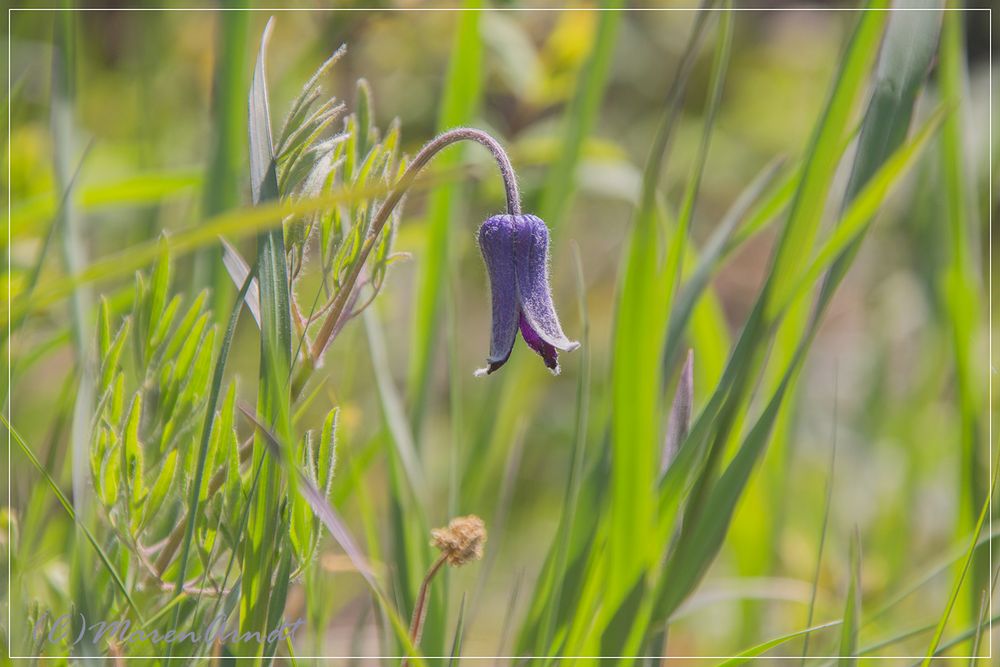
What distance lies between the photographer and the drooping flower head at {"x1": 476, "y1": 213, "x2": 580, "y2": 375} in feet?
2.98

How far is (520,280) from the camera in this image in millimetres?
913

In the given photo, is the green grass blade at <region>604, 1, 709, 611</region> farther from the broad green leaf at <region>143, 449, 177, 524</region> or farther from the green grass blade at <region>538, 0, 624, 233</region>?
the green grass blade at <region>538, 0, 624, 233</region>

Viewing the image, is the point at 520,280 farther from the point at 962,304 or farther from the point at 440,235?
the point at 962,304

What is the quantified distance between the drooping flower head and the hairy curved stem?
22 millimetres

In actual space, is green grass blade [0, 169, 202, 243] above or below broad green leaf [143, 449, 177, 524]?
above

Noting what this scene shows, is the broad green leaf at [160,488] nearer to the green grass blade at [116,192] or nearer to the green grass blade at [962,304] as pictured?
the green grass blade at [116,192]

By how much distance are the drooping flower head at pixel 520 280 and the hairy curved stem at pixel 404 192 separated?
0.07 feet

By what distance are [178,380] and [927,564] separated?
1758 millimetres

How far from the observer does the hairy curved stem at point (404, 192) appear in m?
0.85

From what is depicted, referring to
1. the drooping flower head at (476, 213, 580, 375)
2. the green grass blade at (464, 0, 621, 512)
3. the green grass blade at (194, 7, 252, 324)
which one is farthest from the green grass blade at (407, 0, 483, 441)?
the drooping flower head at (476, 213, 580, 375)

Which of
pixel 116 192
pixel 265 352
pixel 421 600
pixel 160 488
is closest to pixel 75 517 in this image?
pixel 160 488

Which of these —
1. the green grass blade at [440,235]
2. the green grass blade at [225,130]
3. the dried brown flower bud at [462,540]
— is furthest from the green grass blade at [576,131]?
Result: the dried brown flower bud at [462,540]

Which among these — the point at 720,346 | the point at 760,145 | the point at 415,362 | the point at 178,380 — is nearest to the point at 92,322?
the point at 415,362

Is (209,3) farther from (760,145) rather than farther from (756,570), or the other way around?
(756,570)
